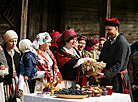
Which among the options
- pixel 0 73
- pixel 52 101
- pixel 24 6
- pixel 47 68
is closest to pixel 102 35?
pixel 24 6

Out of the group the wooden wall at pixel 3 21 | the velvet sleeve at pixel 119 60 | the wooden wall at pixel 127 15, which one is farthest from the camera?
the wooden wall at pixel 127 15

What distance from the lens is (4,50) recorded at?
6.36 m

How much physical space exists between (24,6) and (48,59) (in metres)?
2.76

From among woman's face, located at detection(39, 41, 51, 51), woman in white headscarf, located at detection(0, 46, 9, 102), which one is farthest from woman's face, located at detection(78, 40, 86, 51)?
woman in white headscarf, located at detection(0, 46, 9, 102)

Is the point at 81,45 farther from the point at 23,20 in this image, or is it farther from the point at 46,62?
the point at 46,62

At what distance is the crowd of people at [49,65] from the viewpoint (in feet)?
20.0

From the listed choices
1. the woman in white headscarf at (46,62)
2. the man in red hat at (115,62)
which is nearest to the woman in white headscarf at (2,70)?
the woman in white headscarf at (46,62)

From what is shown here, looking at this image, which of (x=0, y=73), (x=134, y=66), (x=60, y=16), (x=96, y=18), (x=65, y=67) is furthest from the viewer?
(x=96, y=18)

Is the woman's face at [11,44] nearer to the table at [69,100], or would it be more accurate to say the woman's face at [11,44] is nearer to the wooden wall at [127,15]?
the table at [69,100]

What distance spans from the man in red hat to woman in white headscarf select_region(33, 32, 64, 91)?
0.84 meters

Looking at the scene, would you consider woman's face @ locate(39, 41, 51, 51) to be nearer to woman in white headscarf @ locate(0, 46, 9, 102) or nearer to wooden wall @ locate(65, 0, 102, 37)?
woman in white headscarf @ locate(0, 46, 9, 102)

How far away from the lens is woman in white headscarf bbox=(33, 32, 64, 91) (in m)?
6.18

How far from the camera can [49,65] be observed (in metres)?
6.27

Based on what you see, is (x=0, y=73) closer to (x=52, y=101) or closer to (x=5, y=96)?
(x=5, y=96)
